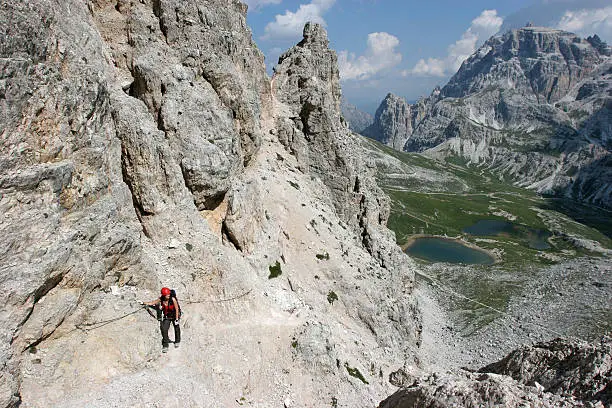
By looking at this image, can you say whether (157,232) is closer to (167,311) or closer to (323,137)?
(167,311)

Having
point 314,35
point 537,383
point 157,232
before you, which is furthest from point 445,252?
point 537,383

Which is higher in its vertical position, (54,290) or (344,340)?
(54,290)

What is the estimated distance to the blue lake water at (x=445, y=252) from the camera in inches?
6147

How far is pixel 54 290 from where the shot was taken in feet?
62.8

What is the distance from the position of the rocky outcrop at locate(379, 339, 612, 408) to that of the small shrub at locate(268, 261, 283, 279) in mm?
19272

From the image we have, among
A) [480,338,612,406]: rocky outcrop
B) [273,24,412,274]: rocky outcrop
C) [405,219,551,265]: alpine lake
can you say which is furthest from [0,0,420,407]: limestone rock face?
[405,219,551,265]: alpine lake

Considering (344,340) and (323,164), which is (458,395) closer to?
(344,340)

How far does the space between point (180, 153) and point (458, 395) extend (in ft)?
85.9

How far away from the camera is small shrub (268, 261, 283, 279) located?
3764 cm

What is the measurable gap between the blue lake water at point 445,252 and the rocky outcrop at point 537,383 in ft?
459

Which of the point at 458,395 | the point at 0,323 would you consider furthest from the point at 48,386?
the point at 458,395

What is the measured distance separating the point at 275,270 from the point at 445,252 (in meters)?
146

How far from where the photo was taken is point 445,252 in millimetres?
168375

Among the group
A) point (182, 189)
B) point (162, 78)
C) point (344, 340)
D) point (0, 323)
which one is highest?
point (162, 78)
